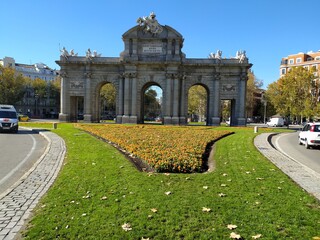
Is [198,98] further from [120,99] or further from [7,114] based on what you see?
[7,114]

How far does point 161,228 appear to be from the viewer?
473cm

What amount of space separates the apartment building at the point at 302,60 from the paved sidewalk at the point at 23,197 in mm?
91596

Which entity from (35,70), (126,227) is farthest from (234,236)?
(35,70)

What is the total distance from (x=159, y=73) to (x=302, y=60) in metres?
69.4

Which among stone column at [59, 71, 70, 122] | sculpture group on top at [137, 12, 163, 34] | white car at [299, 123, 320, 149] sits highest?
sculpture group on top at [137, 12, 163, 34]

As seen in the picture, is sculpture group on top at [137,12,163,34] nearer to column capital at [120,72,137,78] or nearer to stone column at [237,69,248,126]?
column capital at [120,72,137,78]

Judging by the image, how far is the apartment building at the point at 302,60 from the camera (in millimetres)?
86125

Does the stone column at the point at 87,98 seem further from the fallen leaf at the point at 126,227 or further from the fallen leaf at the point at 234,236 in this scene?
the fallen leaf at the point at 234,236

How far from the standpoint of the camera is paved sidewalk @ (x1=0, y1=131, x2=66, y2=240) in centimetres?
489

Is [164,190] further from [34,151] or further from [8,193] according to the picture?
[34,151]

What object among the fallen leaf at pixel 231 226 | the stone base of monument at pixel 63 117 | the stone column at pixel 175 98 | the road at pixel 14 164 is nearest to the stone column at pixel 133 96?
the stone column at pixel 175 98

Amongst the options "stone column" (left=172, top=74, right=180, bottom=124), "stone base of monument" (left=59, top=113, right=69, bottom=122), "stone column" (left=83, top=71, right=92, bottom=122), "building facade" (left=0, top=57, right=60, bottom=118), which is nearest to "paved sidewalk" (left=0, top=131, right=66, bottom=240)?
"stone column" (left=172, top=74, right=180, bottom=124)

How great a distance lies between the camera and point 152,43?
41188 mm

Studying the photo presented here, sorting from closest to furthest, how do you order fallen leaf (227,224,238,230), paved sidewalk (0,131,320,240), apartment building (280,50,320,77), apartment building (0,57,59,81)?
fallen leaf (227,224,238,230), paved sidewalk (0,131,320,240), apartment building (280,50,320,77), apartment building (0,57,59,81)
